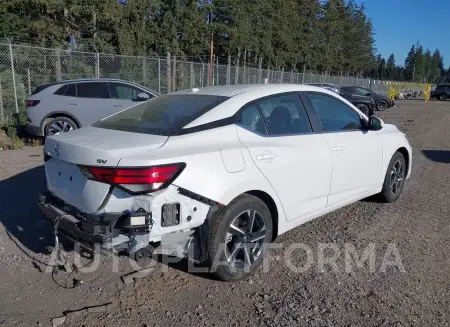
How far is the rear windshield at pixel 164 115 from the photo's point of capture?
330 cm

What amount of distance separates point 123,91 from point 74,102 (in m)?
1.22

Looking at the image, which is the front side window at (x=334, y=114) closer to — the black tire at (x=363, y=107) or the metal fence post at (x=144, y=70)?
the metal fence post at (x=144, y=70)

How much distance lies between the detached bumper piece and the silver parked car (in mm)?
7029

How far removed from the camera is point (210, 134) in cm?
321

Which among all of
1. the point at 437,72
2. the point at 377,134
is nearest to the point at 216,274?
the point at 377,134

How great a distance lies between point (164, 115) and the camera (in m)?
3.57

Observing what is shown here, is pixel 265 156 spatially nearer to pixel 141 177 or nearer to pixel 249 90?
pixel 249 90

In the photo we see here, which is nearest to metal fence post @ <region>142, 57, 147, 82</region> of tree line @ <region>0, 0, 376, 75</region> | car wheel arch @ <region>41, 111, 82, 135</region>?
tree line @ <region>0, 0, 376, 75</region>

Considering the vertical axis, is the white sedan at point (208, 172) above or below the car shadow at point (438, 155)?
above

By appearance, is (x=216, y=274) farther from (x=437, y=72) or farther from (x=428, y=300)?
(x=437, y=72)

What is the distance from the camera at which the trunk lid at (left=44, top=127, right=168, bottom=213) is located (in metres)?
2.86

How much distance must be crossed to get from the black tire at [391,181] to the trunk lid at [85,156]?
3304 mm

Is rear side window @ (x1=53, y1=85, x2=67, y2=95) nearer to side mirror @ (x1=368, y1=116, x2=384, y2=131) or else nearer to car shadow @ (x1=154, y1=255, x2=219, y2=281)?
car shadow @ (x1=154, y1=255, x2=219, y2=281)

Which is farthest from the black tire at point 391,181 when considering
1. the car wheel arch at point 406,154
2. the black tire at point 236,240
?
the black tire at point 236,240
